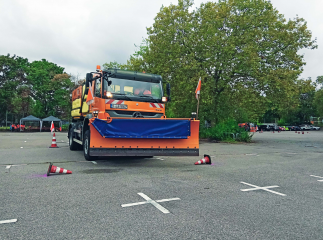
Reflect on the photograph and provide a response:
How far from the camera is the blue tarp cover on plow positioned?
8391mm

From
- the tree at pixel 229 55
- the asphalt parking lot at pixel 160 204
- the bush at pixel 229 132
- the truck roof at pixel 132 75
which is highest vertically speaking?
the tree at pixel 229 55

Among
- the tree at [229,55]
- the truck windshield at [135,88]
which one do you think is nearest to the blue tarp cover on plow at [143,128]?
the truck windshield at [135,88]

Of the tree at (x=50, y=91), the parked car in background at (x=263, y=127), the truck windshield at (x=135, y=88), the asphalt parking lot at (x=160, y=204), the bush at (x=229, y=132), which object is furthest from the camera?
the parked car in background at (x=263, y=127)

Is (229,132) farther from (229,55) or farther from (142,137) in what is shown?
(142,137)

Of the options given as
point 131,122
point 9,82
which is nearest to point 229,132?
point 131,122

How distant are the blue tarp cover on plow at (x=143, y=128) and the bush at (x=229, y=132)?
14.1m

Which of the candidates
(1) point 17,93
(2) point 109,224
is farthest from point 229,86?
(1) point 17,93

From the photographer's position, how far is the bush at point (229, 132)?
22.0 metres

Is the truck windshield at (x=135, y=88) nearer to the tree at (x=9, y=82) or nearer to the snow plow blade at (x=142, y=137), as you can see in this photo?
the snow plow blade at (x=142, y=137)

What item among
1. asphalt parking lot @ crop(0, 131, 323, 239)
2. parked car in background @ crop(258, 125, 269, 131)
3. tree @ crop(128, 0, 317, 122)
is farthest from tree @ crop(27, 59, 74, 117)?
asphalt parking lot @ crop(0, 131, 323, 239)

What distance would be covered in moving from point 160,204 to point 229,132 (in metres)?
18.3

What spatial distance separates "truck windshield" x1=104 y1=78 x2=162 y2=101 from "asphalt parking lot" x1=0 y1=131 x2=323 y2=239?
2739 millimetres

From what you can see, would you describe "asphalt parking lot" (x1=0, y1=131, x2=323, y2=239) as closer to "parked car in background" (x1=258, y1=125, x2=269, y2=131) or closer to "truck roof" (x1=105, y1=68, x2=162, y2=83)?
"truck roof" (x1=105, y1=68, x2=162, y2=83)

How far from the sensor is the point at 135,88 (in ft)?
32.1
